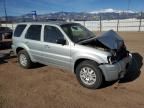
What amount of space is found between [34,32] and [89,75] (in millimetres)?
2908

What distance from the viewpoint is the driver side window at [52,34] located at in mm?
6677

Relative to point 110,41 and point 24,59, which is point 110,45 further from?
point 24,59

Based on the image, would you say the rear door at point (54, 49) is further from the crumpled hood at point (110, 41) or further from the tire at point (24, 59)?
the tire at point (24, 59)

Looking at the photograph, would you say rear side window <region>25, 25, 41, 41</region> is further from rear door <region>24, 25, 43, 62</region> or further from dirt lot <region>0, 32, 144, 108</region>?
dirt lot <region>0, 32, 144, 108</region>

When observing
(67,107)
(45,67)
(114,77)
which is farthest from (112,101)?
(45,67)

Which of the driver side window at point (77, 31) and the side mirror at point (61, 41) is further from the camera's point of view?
the driver side window at point (77, 31)

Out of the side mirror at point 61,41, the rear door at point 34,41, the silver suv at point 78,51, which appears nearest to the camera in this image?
the silver suv at point 78,51

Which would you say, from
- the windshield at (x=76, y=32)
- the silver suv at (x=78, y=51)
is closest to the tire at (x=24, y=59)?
the silver suv at (x=78, y=51)

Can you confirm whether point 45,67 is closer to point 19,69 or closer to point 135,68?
point 19,69

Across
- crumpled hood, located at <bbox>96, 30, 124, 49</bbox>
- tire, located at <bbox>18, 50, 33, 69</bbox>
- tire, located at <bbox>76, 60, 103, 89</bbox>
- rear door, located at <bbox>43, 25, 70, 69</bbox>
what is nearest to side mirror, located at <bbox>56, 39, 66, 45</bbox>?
rear door, located at <bbox>43, 25, 70, 69</bbox>

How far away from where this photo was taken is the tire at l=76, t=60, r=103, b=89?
5762mm

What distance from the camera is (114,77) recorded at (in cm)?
569

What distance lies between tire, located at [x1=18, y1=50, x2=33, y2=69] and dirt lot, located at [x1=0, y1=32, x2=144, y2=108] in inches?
16.8

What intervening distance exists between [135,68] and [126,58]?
4.89 ft
